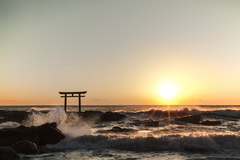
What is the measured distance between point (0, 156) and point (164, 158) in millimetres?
6935

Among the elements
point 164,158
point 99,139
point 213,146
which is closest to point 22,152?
point 99,139

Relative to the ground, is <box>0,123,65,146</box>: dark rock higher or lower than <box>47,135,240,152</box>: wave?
higher

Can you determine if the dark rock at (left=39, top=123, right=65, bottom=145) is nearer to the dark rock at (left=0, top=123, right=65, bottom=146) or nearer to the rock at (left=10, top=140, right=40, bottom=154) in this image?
the dark rock at (left=0, top=123, right=65, bottom=146)

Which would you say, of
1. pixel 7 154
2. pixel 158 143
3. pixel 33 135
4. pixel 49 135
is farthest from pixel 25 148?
pixel 158 143

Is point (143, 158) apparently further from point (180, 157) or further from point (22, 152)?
point (22, 152)

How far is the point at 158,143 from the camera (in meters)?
13.1

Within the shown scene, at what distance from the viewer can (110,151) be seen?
38.6 feet

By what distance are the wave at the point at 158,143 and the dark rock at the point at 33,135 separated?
0.65 m

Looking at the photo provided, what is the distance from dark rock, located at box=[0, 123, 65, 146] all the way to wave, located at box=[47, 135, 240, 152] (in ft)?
2.12

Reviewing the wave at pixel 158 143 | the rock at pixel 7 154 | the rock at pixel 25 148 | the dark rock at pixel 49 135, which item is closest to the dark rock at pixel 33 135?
the dark rock at pixel 49 135

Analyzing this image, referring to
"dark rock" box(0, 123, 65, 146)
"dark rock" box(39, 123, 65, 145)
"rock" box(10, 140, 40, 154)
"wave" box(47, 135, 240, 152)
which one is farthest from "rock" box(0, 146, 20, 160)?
"dark rock" box(39, 123, 65, 145)

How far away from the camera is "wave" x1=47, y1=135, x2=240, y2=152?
12633mm

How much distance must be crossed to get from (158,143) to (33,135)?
7565 millimetres

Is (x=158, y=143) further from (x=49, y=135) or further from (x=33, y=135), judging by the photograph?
(x=33, y=135)
